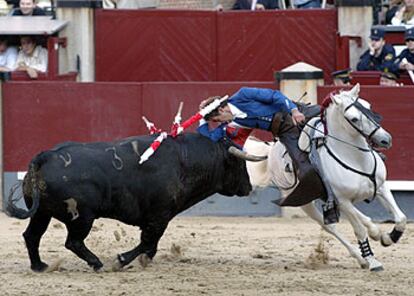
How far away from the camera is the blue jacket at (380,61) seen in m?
13.9

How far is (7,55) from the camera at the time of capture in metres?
15.1

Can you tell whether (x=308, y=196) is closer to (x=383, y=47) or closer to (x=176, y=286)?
(x=176, y=286)

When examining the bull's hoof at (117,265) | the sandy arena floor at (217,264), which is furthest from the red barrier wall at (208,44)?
the bull's hoof at (117,265)

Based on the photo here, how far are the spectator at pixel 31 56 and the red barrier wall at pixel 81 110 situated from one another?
1195 mm

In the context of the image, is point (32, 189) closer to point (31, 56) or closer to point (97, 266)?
point (97, 266)

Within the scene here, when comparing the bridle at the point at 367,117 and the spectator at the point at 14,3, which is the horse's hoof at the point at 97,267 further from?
the spectator at the point at 14,3

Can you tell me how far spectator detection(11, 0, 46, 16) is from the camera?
15.5 m

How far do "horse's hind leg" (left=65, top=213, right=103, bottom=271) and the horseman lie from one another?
4.06ft

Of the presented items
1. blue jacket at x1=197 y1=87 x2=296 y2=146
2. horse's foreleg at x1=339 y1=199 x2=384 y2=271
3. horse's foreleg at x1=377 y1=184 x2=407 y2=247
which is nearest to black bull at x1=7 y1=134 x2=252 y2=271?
blue jacket at x1=197 y1=87 x2=296 y2=146

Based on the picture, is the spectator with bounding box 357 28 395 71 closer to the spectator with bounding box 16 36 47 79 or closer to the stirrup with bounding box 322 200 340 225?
the spectator with bounding box 16 36 47 79

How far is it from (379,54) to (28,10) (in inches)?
166

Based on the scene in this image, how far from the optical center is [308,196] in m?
9.92

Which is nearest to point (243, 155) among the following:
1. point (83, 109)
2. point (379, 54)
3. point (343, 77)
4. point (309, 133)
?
point (309, 133)

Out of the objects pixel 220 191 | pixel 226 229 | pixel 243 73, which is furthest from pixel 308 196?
pixel 243 73
